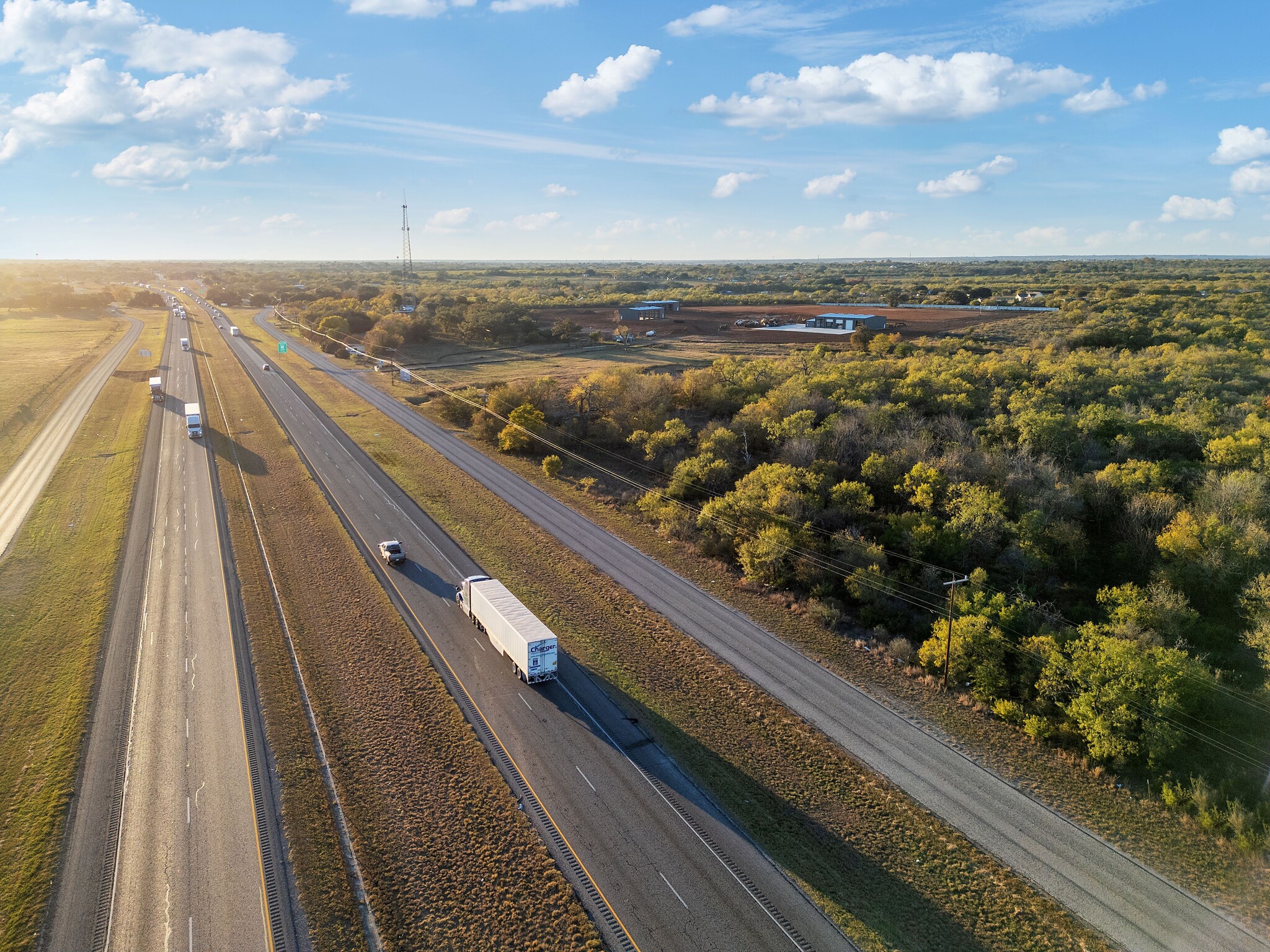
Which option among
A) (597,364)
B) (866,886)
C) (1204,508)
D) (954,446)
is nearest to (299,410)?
(597,364)

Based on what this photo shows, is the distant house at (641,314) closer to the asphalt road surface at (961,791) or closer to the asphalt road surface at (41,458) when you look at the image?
the asphalt road surface at (41,458)

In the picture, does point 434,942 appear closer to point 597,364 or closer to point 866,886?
point 866,886

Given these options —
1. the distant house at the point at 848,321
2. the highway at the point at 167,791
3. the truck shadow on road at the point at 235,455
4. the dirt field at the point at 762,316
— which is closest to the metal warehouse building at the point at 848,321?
the distant house at the point at 848,321

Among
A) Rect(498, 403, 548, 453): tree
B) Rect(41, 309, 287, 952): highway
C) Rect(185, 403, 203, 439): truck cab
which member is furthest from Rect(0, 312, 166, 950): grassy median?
Rect(498, 403, 548, 453): tree

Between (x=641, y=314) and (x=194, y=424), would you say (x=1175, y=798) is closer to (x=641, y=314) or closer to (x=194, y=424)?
(x=194, y=424)

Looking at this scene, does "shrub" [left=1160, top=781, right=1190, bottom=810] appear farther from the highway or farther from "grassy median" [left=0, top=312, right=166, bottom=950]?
"grassy median" [left=0, top=312, right=166, bottom=950]
